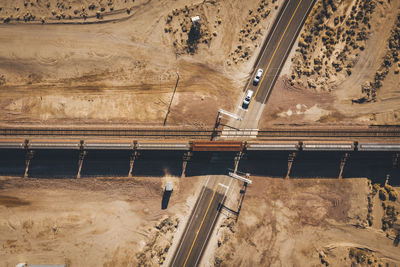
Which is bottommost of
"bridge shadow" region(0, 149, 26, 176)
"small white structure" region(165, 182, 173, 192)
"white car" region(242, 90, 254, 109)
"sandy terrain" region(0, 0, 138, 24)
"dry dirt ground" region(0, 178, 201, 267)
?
"dry dirt ground" region(0, 178, 201, 267)

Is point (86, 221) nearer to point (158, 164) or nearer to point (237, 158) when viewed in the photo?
point (158, 164)

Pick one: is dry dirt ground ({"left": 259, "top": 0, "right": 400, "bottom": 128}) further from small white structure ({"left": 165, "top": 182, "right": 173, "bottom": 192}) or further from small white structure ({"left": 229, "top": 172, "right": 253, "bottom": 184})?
small white structure ({"left": 165, "top": 182, "right": 173, "bottom": 192})

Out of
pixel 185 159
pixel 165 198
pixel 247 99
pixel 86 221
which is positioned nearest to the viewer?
pixel 86 221

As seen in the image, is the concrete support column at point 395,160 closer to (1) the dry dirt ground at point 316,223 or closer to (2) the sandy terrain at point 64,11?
(1) the dry dirt ground at point 316,223

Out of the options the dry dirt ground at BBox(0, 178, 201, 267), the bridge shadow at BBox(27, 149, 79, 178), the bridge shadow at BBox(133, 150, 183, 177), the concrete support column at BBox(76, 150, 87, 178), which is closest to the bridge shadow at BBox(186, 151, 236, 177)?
the bridge shadow at BBox(133, 150, 183, 177)

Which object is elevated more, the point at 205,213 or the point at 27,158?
the point at 27,158

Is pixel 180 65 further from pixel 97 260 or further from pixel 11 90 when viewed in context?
pixel 97 260

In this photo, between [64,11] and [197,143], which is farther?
[64,11]

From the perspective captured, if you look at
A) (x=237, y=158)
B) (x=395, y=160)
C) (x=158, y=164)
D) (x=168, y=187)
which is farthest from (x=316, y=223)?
(x=158, y=164)
